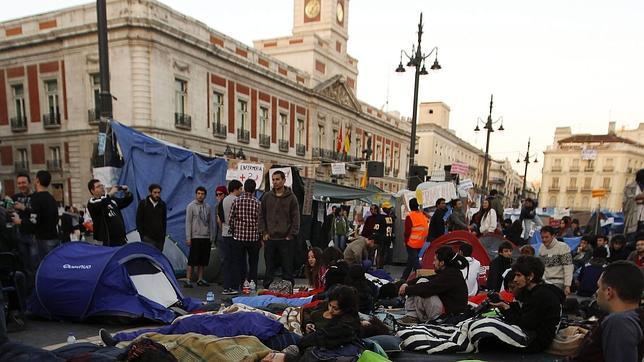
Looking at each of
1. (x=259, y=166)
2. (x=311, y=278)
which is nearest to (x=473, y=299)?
(x=311, y=278)

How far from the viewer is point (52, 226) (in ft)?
18.2

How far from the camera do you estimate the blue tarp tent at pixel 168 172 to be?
25.4ft

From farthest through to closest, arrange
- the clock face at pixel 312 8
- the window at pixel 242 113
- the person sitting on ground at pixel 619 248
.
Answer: the clock face at pixel 312 8 → the window at pixel 242 113 → the person sitting on ground at pixel 619 248

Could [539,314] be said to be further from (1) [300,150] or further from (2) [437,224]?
(1) [300,150]

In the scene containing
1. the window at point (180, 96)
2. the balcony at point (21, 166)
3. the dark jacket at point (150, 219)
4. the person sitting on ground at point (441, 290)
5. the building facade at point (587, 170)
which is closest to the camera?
the person sitting on ground at point (441, 290)

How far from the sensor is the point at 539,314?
13.5 ft

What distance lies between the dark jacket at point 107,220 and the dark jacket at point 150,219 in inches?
19.3

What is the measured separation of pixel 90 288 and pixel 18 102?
2676cm

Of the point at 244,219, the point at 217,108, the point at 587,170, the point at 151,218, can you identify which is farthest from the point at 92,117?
the point at 587,170

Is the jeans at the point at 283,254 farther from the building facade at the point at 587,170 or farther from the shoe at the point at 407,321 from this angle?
the building facade at the point at 587,170

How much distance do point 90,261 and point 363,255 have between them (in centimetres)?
452

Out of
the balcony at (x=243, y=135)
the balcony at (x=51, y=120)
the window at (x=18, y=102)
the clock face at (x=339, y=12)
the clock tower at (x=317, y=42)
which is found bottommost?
the balcony at (x=243, y=135)

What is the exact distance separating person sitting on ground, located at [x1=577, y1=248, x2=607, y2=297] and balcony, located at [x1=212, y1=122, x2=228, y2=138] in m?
22.7

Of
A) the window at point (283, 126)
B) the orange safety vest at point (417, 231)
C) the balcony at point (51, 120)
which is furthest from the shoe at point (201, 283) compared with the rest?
the window at point (283, 126)
